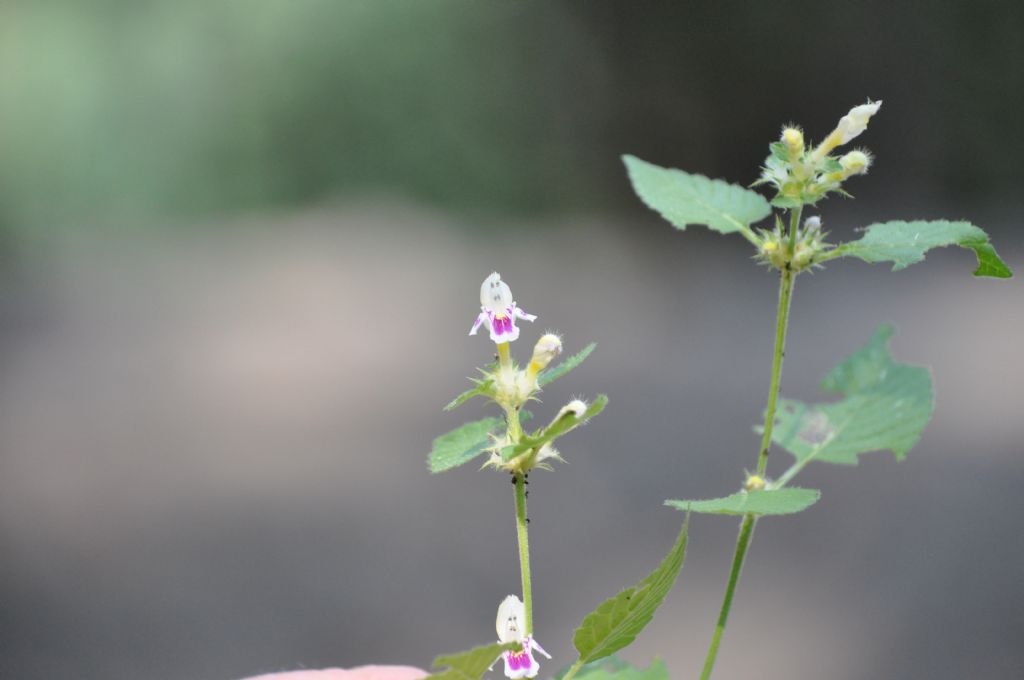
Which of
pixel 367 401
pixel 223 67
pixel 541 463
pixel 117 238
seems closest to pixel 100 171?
pixel 117 238

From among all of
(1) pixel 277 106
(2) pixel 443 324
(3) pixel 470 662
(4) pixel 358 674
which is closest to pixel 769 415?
(3) pixel 470 662

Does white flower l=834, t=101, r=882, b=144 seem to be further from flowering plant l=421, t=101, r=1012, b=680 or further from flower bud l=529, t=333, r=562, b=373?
flower bud l=529, t=333, r=562, b=373

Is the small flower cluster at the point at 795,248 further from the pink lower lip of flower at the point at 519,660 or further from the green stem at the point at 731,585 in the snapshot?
the pink lower lip of flower at the point at 519,660

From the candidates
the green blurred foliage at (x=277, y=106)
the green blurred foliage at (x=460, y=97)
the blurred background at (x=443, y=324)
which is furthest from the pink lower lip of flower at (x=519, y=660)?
the green blurred foliage at (x=277, y=106)

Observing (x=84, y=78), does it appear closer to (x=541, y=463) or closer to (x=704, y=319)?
(x=704, y=319)

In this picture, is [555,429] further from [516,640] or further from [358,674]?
[358,674]

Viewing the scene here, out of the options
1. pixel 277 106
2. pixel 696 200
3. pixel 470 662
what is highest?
pixel 277 106

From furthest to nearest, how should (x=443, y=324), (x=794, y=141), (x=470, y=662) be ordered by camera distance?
(x=443, y=324) < (x=794, y=141) < (x=470, y=662)
